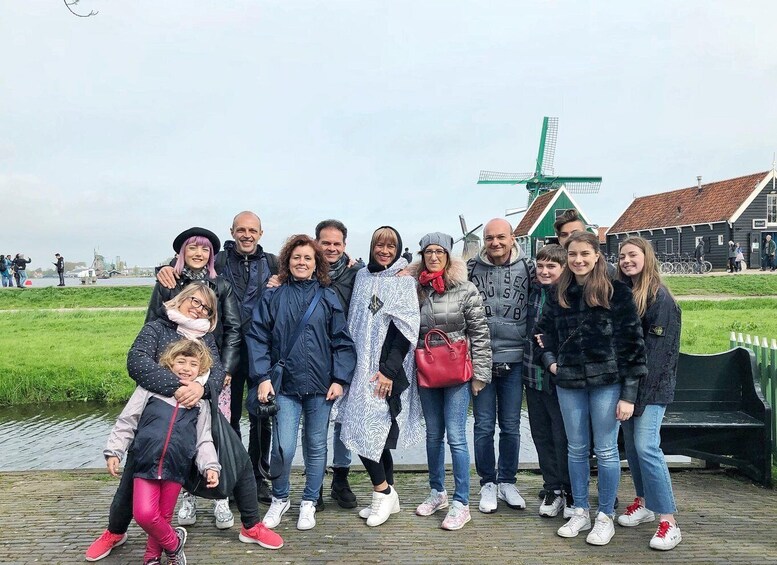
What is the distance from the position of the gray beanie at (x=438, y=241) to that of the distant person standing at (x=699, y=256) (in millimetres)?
32142

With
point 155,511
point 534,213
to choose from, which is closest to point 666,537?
point 155,511

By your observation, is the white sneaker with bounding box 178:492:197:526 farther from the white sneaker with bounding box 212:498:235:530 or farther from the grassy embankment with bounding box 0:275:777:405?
the grassy embankment with bounding box 0:275:777:405

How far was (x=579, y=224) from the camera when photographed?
4.64 meters

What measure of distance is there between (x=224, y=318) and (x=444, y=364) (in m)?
1.52

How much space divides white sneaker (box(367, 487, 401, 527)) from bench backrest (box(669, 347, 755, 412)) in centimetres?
256

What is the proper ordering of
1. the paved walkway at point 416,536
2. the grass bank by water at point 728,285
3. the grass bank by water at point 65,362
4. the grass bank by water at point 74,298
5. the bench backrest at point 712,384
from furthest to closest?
1. the grass bank by water at point 74,298
2. the grass bank by water at point 728,285
3. the grass bank by water at point 65,362
4. the bench backrest at point 712,384
5. the paved walkway at point 416,536

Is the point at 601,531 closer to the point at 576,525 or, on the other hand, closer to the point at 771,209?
the point at 576,525

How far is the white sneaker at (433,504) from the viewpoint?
4266 mm

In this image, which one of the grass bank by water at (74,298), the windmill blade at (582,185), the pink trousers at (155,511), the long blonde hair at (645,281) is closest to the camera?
the pink trousers at (155,511)

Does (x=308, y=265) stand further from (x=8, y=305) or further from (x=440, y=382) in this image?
(x=8, y=305)

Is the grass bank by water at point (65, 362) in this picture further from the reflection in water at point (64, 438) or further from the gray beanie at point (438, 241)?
the gray beanie at point (438, 241)

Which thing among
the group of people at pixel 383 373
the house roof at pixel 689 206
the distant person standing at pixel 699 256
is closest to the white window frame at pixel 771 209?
the house roof at pixel 689 206

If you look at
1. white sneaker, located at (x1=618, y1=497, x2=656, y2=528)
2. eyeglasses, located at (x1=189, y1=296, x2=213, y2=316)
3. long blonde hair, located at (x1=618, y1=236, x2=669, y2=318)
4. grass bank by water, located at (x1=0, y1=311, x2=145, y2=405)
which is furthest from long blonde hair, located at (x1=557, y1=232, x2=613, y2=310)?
grass bank by water, located at (x1=0, y1=311, x2=145, y2=405)

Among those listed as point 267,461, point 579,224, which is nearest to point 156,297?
point 267,461
